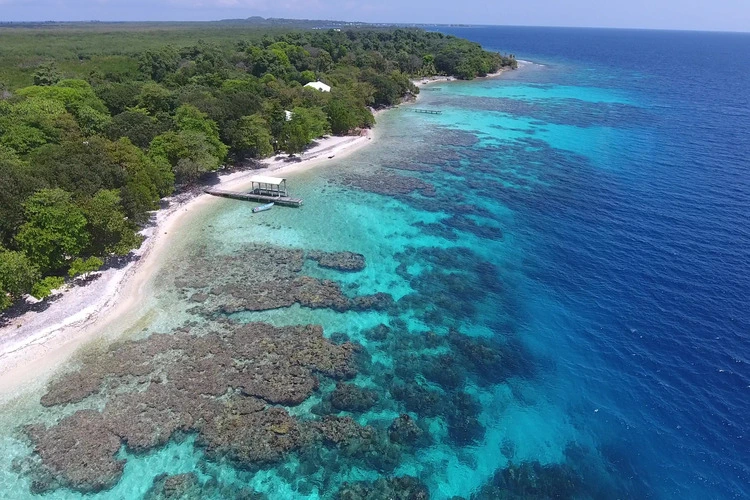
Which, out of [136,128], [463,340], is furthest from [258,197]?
[463,340]

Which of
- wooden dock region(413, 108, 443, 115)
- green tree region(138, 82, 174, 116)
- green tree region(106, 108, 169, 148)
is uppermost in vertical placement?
green tree region(138, 82, 174, 116)

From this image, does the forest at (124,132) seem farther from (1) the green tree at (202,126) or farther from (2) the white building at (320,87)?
(2) the white building at (320,87)

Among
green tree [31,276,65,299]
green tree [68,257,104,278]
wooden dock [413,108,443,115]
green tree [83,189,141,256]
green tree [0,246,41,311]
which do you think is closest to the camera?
green tree [0,246,41,311]

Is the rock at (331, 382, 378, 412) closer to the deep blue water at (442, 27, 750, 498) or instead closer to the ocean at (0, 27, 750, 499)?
the ocean at (0, 27, 750, 499)

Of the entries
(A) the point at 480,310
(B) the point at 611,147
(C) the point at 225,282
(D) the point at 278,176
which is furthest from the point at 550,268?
(B) the point at 611,147

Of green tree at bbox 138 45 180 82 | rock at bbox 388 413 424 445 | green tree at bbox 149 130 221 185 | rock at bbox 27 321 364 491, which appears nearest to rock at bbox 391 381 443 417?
rock at bbox 388 413 424 445

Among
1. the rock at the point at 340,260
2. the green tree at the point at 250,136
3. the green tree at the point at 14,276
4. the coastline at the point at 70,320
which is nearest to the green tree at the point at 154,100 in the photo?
the green tree at the point at 250,136
